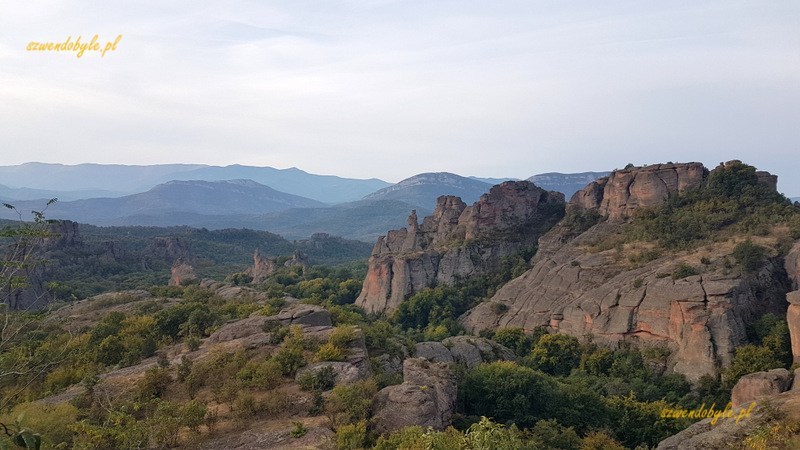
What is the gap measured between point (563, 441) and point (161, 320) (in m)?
22.6

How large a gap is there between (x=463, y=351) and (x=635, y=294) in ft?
52.8

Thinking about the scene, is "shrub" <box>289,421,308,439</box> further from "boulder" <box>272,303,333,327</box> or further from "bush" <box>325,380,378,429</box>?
"boulder" <box>272,303,333,327</box>

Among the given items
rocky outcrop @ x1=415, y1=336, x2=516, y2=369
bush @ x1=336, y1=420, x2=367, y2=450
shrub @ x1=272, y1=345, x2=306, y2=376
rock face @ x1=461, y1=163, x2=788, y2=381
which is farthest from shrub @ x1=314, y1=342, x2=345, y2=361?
rock face @ x1=461, y1=163, x2=788, y2=381

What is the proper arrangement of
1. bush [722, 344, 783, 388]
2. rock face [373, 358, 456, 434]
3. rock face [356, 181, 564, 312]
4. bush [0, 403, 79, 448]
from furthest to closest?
rock face [356, 181, 564, 312], bush [722, 344, 783, 388], rock face [373, 358, 456, 434], bush [0, 403, 79, 448]

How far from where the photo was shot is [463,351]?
117ft

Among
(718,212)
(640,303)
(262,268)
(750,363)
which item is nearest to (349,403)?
(750,363)

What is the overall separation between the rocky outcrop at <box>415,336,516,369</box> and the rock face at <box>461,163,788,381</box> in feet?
33.1

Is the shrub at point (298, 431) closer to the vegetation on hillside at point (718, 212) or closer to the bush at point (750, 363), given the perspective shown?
the bush at point (750, 363)

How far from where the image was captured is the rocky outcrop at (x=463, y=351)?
33.9 metres

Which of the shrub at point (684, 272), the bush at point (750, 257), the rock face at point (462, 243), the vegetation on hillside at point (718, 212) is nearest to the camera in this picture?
the bush at point (750, 257)

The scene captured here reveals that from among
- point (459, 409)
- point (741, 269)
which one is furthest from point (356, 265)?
point (459, 409)

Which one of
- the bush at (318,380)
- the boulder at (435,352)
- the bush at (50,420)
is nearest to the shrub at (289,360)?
the bush at (318,380)

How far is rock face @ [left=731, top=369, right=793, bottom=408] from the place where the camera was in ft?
73.0

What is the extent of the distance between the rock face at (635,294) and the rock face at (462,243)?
21.4 ft
